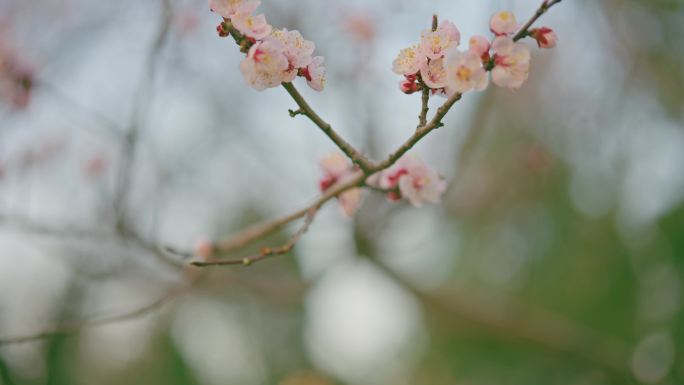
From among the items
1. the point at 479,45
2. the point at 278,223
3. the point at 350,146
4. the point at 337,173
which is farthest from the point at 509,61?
the point at 278,223

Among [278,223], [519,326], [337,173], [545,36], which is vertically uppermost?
[545,36]

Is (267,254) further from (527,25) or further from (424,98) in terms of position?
(527,25)

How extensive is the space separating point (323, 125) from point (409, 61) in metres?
0.21

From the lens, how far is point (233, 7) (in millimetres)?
902

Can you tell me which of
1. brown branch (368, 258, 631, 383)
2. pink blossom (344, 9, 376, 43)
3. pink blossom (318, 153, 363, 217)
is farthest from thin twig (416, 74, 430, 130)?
pink blossom (344, 9, 376, 43)

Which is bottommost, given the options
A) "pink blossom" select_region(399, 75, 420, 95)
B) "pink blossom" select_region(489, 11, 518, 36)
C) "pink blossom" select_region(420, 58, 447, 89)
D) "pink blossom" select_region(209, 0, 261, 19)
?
"pink blossom" select_region(209, 0, 261, 19)

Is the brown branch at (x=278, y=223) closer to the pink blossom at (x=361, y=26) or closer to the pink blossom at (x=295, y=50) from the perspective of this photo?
the pink blossom at (x=295, y=50)

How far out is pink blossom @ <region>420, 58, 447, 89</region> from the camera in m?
0.94

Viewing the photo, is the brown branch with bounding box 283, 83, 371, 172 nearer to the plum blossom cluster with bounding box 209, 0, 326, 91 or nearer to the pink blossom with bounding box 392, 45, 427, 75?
the plum blossom cluster with bounding box 209, 0, 326, 91

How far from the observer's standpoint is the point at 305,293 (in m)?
3.23

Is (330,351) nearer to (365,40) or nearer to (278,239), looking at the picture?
(278,239)

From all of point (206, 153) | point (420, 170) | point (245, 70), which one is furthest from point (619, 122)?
point (245, 70)

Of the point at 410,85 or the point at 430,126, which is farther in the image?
the point at 410,85

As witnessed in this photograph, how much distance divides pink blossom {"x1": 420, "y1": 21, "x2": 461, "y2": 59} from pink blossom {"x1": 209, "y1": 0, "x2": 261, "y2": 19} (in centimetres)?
30
